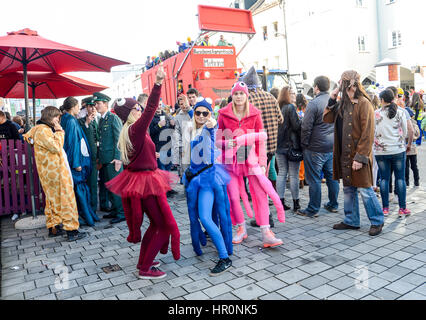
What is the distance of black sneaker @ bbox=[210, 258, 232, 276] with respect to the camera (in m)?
3.72

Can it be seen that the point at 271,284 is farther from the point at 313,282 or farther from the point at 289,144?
the point at 289,144

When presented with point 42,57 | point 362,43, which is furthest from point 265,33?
point 42,57

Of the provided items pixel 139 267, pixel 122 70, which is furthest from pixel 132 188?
pixel 122 70

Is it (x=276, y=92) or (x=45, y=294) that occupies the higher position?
(x=276, y=92)

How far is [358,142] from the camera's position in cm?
468

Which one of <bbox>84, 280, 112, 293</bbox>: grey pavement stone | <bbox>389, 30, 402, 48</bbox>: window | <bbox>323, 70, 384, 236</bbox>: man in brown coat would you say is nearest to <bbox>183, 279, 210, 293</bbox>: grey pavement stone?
<bbox>84, 280, 112, 293</bbox>: grey pavement stone

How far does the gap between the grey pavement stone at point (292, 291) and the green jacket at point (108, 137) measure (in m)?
3.65

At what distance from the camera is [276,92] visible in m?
6.78

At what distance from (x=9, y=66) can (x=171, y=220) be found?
17.7 feet

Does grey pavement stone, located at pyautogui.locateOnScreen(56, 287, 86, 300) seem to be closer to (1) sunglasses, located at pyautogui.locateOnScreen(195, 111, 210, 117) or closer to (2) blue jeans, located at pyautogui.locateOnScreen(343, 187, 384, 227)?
(1) sunglasses, located at pyautogui.locateOnScreen(195, 111, 210, 117)

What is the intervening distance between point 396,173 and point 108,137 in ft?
15.3

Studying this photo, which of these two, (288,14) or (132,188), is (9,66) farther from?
(288,14)

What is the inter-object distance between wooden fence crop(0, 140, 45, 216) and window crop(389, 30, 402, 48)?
2649 cm
